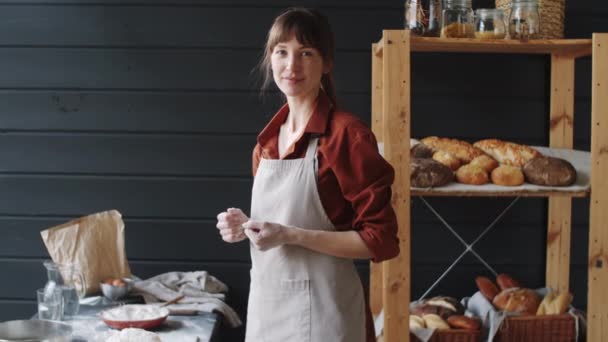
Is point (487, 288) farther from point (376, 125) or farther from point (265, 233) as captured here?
point (265, 233)

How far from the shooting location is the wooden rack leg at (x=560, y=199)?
2814mm

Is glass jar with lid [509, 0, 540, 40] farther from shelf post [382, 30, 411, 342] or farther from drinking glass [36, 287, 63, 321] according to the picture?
drinking glass [36, 287, 63, 321]

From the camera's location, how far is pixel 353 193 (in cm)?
178

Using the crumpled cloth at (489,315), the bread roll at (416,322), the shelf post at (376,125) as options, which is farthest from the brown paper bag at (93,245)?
the crumpled cloth at (489,315)

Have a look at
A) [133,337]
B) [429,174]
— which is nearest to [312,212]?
[133,337]

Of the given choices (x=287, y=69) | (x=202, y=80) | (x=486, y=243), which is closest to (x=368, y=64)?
(x=202, y=80)

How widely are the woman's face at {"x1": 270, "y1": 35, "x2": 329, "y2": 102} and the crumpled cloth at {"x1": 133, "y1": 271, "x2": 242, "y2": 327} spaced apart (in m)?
0.94

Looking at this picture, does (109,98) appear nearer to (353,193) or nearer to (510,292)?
(353,193)

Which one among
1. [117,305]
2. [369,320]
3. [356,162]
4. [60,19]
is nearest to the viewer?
[356,162]

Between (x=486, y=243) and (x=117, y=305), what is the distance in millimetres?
1364

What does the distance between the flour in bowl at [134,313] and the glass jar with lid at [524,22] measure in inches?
53.8

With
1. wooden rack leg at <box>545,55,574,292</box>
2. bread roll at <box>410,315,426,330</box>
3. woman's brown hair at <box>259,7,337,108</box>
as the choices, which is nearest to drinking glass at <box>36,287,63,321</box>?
woman's brown hair at <box>259,7,337,108</box>

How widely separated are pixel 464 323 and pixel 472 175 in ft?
1.58

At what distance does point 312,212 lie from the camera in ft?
6.01
